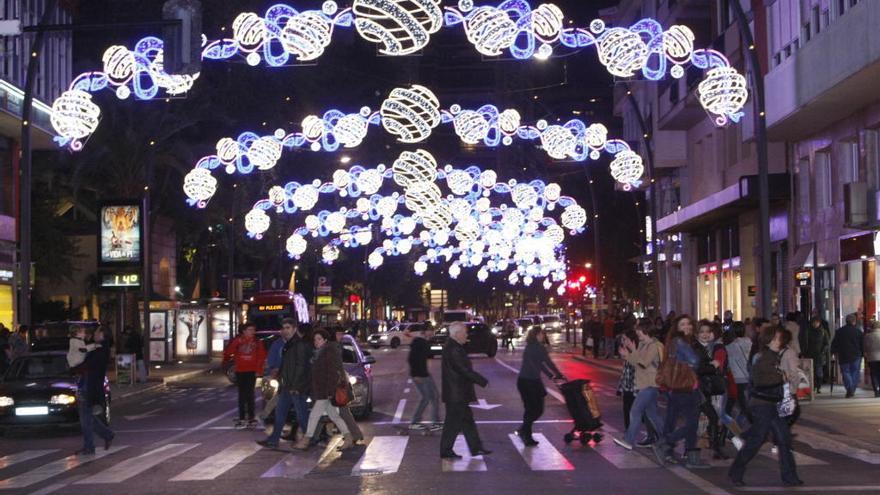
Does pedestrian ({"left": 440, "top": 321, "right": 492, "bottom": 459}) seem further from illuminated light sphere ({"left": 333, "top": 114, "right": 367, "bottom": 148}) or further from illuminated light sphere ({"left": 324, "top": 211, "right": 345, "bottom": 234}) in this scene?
illuminated light sphere ({"left": 324, "top": 211, "right": 345, "bottom": 234})

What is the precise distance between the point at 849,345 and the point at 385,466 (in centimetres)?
1375

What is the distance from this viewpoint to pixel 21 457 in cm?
1931

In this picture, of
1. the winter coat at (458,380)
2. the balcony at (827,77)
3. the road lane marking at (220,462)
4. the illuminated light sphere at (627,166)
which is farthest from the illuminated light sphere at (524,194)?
the winter coat at (458,380)

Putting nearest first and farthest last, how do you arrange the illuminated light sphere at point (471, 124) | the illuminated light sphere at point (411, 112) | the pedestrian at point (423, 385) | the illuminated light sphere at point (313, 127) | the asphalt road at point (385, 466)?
the asphalt road at point (385, 466) → the pedestrian at point (423, 385) → the illuminated light sphere at point (411, 112) → the illuminated light sphere at point (471, 124) → the illuminated light sphere at point (313, 127)

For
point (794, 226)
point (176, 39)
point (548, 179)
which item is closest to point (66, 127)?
point (176, 39)

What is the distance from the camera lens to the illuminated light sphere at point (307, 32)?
81.6 feet

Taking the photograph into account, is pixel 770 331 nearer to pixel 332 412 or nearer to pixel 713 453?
pixel 713 453

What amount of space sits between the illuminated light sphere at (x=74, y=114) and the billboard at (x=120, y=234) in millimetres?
11107

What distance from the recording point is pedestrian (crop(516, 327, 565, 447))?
62.1ft

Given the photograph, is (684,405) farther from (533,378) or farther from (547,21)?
(547,21)

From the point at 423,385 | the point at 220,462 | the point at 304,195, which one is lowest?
the point at 220,462

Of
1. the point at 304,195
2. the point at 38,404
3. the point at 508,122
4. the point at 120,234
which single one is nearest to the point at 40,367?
the point at 38,404

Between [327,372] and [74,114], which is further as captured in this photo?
[74,114]

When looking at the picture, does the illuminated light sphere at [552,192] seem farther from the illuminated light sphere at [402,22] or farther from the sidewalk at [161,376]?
the illuminated light sphere at [402,22]
